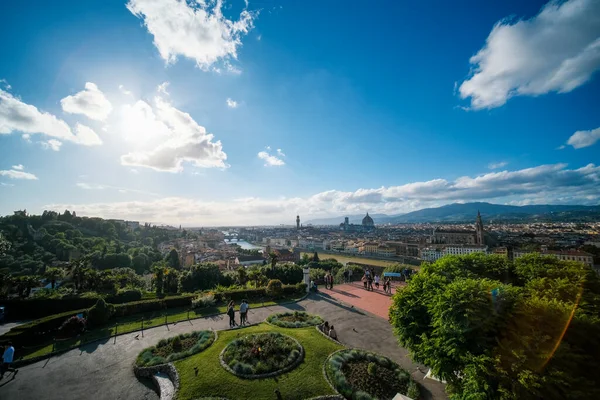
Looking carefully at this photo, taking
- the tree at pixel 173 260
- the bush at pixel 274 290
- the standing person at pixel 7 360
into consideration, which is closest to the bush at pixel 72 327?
the standing person at pixel 7 360

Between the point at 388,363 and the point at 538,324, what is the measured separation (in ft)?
22.1

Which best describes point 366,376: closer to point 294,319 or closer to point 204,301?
point 294,319

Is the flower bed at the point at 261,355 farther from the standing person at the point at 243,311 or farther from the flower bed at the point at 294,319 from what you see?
the standing person at the point at 243,311

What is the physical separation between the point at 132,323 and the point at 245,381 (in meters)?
11.4

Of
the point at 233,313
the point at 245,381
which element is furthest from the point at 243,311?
the point at 245,381

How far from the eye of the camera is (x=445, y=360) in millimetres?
7633

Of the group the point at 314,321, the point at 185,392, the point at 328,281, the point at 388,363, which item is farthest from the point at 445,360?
the point at 328,281

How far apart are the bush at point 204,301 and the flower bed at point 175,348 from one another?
5974 mm

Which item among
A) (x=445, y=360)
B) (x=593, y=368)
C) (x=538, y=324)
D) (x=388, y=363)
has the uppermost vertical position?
(x=538, y=324)

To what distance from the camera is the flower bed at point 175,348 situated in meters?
11.9

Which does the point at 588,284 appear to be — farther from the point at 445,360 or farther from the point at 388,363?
the point at 388,363

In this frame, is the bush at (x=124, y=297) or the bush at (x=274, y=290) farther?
the bush at (x=274, y=290)

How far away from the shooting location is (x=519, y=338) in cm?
622

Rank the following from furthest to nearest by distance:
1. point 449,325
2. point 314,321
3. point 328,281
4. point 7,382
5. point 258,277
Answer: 1. point 258,277
2. point 328,281
3. point 314,321
4. point 7,382
5. point 449,325
